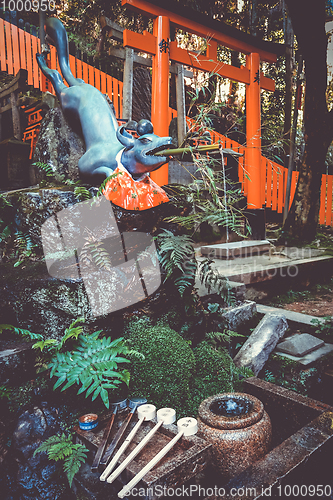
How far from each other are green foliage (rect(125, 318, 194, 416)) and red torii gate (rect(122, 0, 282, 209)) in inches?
149

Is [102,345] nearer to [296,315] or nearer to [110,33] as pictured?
[296,315]

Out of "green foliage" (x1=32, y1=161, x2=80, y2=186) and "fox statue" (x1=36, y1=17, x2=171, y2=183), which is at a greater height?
"fox statue" (x1=36, y1=17, x2=171, y2=183)

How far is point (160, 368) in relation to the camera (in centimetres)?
313

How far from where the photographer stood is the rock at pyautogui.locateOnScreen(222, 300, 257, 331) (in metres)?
4.67

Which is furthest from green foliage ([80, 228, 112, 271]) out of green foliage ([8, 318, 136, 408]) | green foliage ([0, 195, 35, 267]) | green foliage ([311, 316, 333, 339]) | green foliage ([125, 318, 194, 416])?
green foliage ([311, 316, 333, 339])

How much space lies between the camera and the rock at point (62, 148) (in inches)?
170

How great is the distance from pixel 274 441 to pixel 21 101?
20.4 ft

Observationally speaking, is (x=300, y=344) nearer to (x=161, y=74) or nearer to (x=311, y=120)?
(x=161, y=74)

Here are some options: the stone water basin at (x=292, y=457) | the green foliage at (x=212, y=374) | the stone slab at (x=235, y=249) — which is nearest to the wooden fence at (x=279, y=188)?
the stone slab at (x=235, y=249)

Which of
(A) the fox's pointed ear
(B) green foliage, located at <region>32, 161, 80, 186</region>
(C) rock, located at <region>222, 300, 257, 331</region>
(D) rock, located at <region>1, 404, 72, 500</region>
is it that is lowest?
(D) rock, located at <region>1, 404, 72, 500</region>

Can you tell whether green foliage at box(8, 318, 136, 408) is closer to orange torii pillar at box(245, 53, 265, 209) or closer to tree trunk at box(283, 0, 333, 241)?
orange torii pillar at box(245, 53, 265, 209)

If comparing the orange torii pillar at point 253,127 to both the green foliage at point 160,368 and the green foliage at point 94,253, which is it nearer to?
the green foliage at point 94,253

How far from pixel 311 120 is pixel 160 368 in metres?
8.30

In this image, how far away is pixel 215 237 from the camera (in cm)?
873
